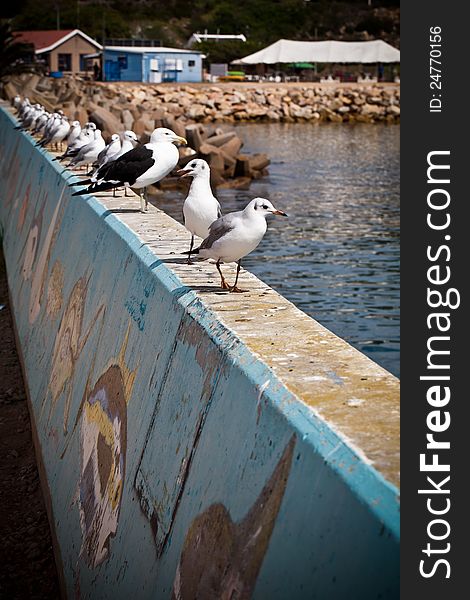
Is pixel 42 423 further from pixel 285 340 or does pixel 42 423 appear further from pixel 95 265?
pixel 285 340

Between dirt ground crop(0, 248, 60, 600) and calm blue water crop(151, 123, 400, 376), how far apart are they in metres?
5.21

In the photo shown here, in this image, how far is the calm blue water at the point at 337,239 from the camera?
14.3 m

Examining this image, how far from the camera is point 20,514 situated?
5.91 meters

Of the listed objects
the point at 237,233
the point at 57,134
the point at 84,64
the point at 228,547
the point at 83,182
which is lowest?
the point at 84,64

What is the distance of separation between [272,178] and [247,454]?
93.5 ft

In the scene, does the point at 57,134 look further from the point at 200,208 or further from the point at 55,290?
the point at 200,208

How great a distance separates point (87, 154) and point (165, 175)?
229 centimetres

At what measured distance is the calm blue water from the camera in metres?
14.3

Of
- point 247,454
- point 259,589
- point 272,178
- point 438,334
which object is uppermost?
point 438,334

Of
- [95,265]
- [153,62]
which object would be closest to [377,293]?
[95,265]

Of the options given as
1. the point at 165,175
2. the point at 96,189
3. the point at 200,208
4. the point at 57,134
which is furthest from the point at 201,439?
the point at 57,134

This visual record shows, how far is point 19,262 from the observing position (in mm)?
9984

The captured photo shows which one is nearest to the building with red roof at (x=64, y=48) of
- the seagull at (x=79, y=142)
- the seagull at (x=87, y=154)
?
the seagull at (x=79, y=142)

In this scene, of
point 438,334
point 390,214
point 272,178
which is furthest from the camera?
point 272,178
